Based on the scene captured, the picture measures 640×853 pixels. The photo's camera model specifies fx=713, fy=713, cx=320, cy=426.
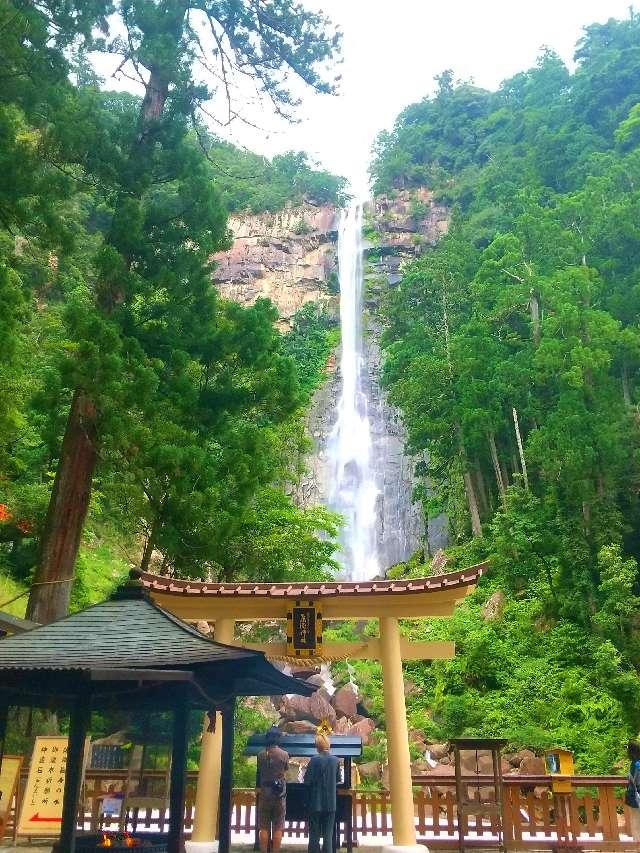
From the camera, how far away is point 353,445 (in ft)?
98.3

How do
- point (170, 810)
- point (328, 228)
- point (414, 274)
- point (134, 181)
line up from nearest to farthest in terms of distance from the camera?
point (170, 810)
point (134, 181)
point (414, 274)
point (328, 228)

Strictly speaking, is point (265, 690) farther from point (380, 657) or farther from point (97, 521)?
point (97, 521)

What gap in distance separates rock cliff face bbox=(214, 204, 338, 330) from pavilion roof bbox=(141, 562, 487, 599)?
2810 centimetres

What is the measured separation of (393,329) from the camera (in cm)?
2619

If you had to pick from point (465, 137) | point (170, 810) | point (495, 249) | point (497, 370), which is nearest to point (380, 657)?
point (170, 810)

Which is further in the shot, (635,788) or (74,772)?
(635,788)

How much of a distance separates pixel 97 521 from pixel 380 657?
9.50 m

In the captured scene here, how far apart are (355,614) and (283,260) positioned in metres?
31.2

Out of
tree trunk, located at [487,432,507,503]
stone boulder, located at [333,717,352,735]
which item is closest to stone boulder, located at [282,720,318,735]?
stone boulder, located at [333,717,352,735]

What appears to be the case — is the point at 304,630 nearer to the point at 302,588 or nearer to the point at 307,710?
the point at 302,588

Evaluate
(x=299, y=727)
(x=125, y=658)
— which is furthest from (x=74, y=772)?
(x=299, y=727)

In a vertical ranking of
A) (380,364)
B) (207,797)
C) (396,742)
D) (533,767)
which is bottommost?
(207,797)

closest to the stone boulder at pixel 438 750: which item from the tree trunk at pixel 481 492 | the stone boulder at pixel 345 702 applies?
the stone boulder at pixel 345 702

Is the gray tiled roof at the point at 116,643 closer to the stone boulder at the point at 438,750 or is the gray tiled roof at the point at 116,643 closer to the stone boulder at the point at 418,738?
the stone boulder at the point at 438,750
